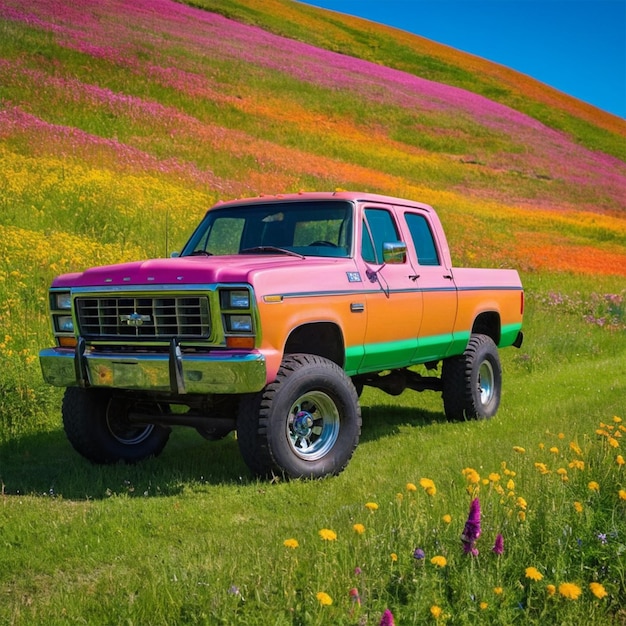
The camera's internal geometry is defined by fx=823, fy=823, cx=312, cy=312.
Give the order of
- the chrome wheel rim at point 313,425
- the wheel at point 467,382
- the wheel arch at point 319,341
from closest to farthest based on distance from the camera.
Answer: the chrome wheel rim at point 313,425 → the wheel arch at point 319,341 → the wheel at point 467,382

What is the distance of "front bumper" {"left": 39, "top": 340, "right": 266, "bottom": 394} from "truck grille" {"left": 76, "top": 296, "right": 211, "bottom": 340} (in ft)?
0.52

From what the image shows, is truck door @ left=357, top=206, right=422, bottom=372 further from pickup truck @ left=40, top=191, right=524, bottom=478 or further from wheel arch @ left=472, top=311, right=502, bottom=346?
wheel arch @ left=472, top=311, right=502, bottom=346

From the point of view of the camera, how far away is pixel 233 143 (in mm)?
24188

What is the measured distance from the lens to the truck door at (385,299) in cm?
685

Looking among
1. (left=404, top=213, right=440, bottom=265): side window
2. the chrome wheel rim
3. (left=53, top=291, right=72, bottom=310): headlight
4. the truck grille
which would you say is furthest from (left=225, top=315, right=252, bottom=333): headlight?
(left=404, top=213, right=440, bottom=265): side window

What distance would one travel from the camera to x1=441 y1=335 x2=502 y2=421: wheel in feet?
27.9

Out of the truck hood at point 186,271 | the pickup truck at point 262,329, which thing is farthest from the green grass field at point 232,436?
the truck hood at point 186,271

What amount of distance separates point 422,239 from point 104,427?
353 centimetres

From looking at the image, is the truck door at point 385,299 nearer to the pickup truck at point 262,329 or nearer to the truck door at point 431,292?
the pickup truck at point 262,329

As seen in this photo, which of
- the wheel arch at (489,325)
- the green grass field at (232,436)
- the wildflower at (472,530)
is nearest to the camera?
the wildflower at (472,530)

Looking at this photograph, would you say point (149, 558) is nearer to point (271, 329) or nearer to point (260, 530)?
point (260, 530)

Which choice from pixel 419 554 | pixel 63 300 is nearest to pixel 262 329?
pixel 63 300

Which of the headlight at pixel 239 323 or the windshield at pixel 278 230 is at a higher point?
the windshield at pixel 278 230

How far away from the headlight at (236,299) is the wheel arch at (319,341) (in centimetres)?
94
